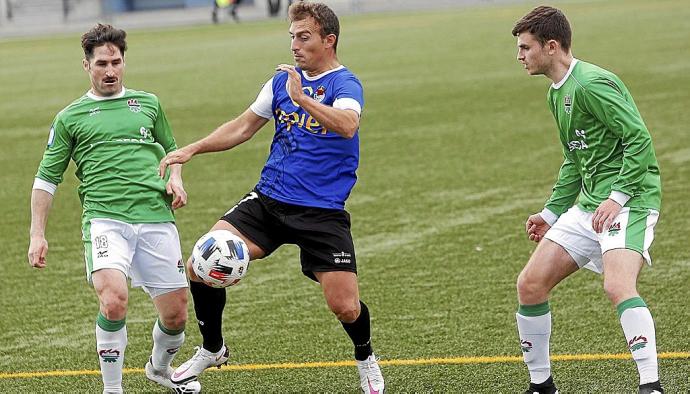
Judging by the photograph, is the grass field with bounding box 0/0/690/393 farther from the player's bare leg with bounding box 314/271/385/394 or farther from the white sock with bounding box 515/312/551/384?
the white sock with bounding box 515/312/551/384

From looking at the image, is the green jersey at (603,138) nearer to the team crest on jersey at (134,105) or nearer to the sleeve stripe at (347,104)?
the sleeve stripe at (347,104)

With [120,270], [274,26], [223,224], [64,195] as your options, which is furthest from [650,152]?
[274,26]

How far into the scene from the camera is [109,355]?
5859 mm

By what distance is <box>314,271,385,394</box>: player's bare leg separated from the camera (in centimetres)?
597

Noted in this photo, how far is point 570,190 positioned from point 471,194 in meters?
5.90

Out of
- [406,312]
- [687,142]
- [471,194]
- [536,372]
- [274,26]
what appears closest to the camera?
[536,372]

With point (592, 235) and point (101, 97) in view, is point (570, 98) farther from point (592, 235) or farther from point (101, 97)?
point (101, 97)

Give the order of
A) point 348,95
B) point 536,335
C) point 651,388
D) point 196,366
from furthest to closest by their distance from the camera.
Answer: point 196,366, point 348,95, point 536,335, point 651,388

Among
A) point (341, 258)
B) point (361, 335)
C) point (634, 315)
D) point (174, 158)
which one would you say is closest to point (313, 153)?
point (341, 258)

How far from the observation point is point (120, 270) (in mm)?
5852

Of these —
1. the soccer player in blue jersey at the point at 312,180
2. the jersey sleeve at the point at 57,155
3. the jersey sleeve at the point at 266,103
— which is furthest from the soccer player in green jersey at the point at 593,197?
the jersey sleeve at the point at 57,155

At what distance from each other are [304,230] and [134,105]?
1121mm

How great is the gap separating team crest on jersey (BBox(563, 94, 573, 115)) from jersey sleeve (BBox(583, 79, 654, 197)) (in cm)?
13

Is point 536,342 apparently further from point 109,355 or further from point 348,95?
point 109,355
